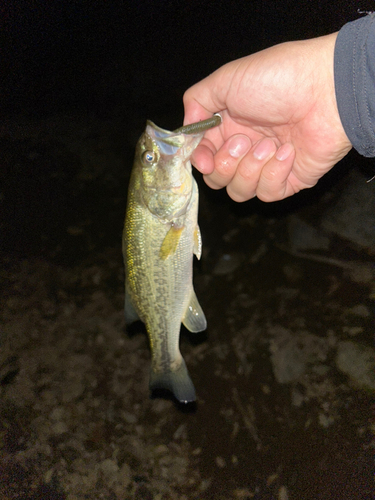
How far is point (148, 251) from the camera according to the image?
5.51 feet

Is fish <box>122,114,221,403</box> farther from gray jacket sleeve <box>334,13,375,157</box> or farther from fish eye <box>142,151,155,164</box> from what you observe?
gray jacket sleeve <box>334,13,375,157</box>

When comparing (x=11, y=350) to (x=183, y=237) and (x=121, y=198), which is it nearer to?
(x=121, y=198)

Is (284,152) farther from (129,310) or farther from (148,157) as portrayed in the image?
(129,310)

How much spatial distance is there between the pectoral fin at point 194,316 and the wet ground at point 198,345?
1.72m

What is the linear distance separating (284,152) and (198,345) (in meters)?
2.47

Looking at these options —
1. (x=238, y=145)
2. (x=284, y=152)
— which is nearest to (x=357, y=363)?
(x=284, y=152)

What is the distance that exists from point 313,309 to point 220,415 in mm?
1576

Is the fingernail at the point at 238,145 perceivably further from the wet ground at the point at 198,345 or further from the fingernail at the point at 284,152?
the wet ground at the point at 198,345

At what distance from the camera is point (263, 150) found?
1.84 m

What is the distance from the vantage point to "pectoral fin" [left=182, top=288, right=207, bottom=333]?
1831 millimetres

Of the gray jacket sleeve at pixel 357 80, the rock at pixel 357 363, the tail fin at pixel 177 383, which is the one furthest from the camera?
the rock at pixel 357 363

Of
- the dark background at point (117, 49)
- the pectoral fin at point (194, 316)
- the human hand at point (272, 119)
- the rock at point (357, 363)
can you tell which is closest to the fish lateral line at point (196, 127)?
the human hand at point (272, 119)

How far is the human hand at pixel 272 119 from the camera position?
1.58m

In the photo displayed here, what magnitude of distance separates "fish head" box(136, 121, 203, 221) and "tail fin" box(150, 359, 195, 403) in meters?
1.05
